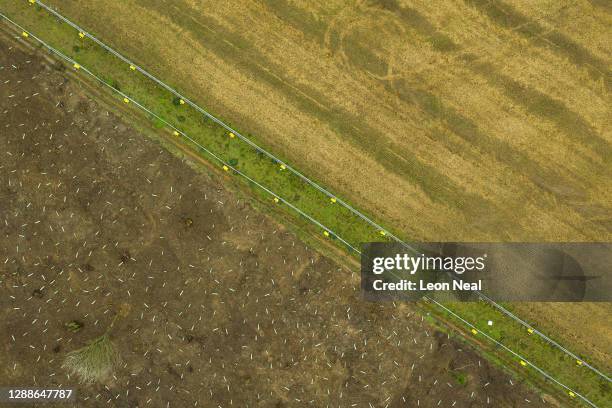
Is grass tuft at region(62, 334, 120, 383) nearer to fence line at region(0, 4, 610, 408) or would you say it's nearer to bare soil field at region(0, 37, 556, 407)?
bare soil field at region(0, 37, 556, 407)

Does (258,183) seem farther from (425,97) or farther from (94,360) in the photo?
(94,360)

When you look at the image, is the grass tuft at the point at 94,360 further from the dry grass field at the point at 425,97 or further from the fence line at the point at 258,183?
the dry grass field at the point at 425,97

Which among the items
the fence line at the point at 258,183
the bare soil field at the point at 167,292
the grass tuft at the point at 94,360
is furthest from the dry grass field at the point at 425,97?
the grass tuft at the point at 94,360

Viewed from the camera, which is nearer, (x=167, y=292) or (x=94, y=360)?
(x=94, y=360)

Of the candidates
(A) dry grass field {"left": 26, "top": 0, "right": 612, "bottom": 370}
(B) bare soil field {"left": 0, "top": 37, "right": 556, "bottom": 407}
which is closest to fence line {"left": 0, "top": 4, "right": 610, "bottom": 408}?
(A) dry grass field {"left": 26, "top": 0, "right": 612, "bottom": 370}

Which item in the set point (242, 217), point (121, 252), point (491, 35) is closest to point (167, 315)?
point (121, 252)

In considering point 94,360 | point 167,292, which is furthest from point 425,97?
A: point 94,360

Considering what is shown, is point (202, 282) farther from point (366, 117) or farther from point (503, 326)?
point (503, 326)
